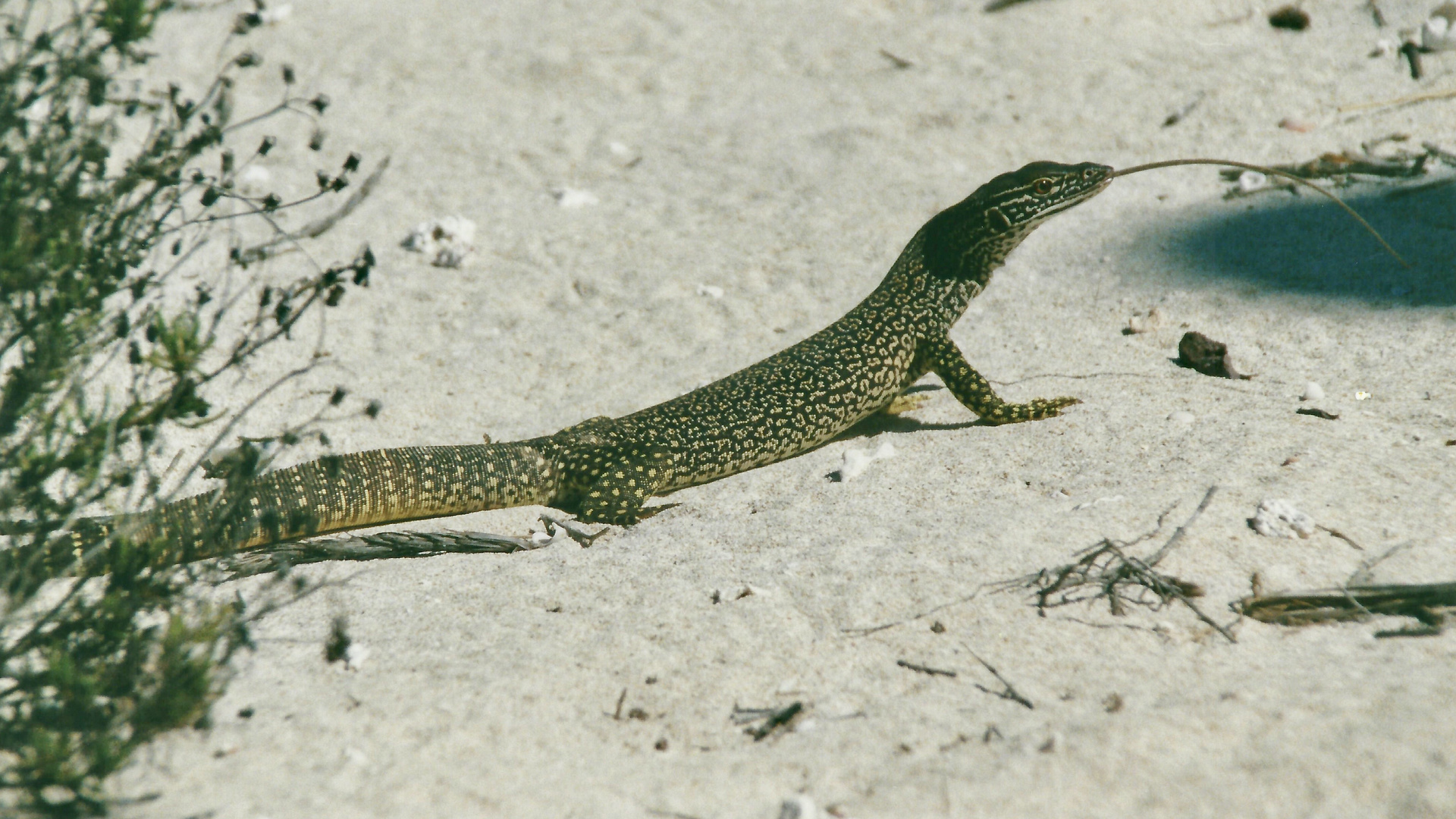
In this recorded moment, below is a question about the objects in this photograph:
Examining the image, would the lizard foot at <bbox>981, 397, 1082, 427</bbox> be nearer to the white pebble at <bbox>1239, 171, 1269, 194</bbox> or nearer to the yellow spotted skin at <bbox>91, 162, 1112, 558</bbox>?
the yellow spotted skin at <bbox>91, 162, 1112, 558</bbox>

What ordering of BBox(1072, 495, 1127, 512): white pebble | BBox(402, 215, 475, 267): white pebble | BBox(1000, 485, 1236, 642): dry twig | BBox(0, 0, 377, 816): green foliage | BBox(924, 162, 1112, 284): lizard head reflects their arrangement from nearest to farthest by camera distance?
BBox(0, 0, 377, 816): green foliage, BBox(1000, 485, 1236, 642): dry twig, BBox(1072, 495, 1127, 512): white pebble, BBox(924, 162, 1112, 284): lizard head, BBox(402, 215, 475, 267): white pebble

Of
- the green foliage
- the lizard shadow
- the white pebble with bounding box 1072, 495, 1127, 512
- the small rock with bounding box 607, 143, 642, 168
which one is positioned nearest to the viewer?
the green foliage

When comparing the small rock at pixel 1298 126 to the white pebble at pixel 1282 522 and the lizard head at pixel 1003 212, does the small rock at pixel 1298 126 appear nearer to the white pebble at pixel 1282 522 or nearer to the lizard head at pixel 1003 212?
the lizard head at pixel 1003 212

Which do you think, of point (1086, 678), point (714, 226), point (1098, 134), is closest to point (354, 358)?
point (714, 226)

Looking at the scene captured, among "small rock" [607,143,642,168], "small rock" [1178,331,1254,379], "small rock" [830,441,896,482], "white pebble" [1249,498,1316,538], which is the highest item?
"white pebble" [1249,498,1316,538]

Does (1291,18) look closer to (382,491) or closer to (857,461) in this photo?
(857,461)

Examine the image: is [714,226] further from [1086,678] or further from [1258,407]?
[1086,678]

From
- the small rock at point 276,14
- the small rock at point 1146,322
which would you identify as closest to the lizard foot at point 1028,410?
the small rock at point 1146,322

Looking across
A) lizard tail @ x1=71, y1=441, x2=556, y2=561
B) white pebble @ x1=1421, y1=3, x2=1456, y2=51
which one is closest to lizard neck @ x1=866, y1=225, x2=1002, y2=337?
lizard tail @ x1=71, y1=441, x2=556, y2=561
